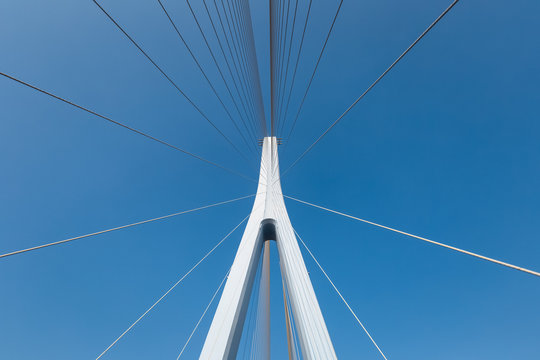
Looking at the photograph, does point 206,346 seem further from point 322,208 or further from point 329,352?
point 322,208

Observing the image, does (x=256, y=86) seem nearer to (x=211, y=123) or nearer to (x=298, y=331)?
(x=211, y=123)

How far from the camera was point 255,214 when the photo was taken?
3225 mm

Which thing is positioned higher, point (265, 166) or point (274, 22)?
point (274, 22)

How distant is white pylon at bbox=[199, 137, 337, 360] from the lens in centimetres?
150

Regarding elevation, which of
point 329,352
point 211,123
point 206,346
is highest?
point 211,123

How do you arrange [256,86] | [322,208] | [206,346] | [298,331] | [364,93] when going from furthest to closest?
1. [256,86]
2. [322,208]
3. [298,331]
4. [206,346]
5. [364,93]

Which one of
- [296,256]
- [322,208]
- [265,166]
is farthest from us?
[265,166]

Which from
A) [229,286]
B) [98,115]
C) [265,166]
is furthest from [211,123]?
[265,166]

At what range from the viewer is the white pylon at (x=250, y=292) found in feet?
4.91

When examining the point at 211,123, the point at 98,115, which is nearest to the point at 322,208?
the point at 211,123

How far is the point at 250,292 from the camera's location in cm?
204

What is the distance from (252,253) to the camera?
233 cm

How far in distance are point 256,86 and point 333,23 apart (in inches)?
110

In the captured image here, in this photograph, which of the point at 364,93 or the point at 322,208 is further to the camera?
the point at 322,208
